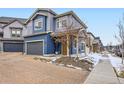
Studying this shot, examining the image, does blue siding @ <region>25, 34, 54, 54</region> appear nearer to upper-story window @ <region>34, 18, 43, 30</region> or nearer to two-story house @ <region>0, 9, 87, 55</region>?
two-story house @ <region>0, 9, 87, 55</region>

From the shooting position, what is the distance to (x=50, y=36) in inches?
809

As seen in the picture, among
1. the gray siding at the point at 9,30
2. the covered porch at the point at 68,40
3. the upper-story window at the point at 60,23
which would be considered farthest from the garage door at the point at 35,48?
the gray siding at the point at 9,30

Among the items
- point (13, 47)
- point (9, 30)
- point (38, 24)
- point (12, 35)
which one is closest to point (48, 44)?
point (38, 24)

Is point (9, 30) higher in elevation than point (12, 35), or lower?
higher

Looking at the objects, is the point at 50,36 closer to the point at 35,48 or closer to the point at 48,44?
the point at 48,44

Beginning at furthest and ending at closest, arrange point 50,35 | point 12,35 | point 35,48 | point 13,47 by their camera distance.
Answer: point 12,35
point 13,47
point 35,48
point 50,35

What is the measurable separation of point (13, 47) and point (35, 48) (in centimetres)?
535

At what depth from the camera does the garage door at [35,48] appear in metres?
21.0

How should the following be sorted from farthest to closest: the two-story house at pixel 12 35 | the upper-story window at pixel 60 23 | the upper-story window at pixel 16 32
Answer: the upper-story window at pixel 16 32
the two-story house at pixel 12 35
the upper-story window at pixel 60 23

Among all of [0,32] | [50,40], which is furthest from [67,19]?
[0,32]

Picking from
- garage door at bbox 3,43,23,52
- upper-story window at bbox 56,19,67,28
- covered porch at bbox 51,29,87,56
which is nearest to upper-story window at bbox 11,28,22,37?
garage door at bbox 3,43,23,52

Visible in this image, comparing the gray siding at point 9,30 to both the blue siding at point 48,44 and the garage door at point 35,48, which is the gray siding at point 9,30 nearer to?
the garage door at point 35,48

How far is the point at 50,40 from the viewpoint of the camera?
20.5 meters
